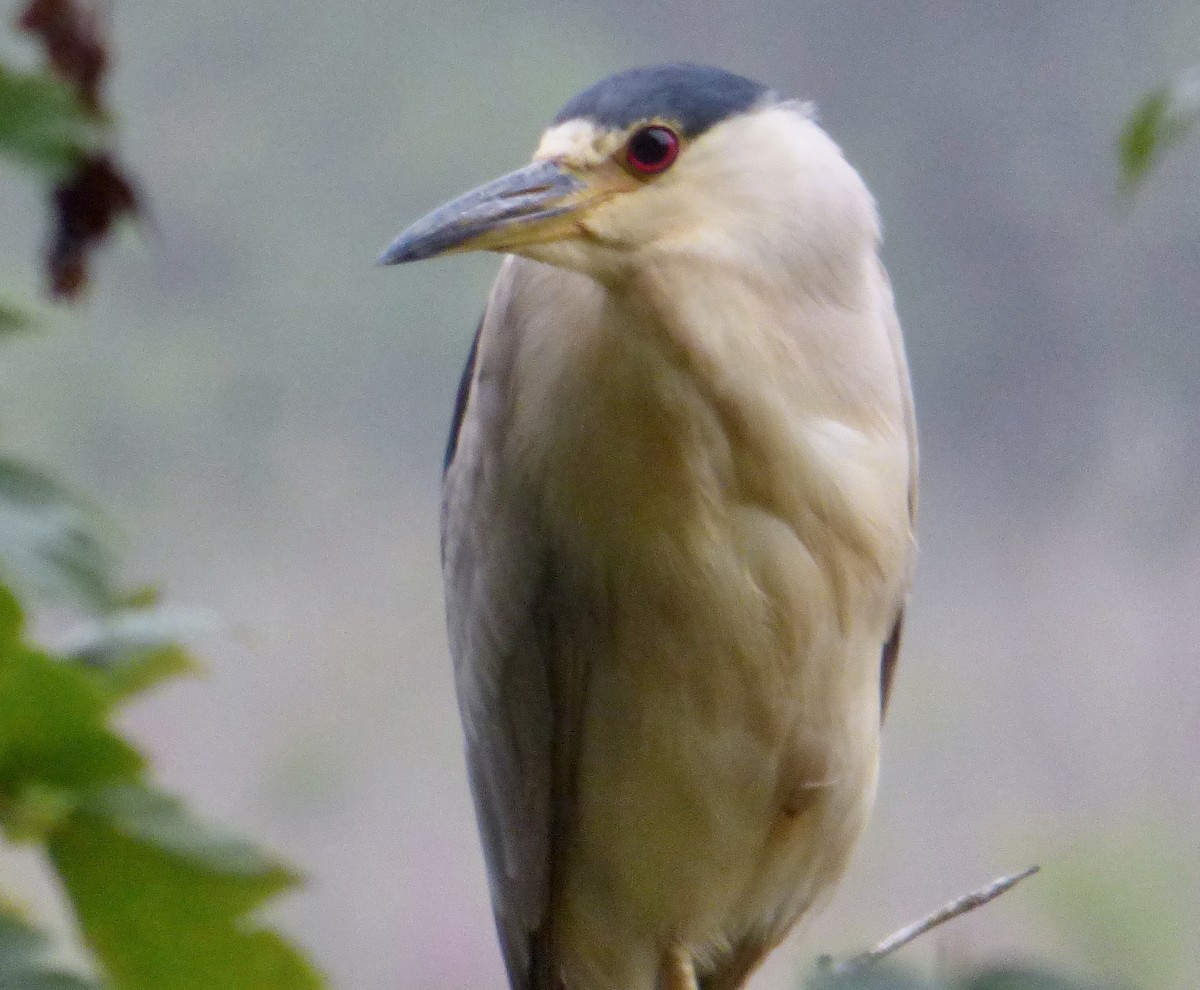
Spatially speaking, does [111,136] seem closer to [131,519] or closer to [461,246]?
[461,246]

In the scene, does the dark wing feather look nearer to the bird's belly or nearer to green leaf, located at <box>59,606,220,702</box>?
the bird's belly

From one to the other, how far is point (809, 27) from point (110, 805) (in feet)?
5.98

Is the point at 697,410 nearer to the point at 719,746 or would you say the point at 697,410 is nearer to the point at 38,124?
the point at 719,746

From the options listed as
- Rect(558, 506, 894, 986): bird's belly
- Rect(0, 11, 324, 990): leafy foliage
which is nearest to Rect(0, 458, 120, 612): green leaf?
Rect(0, 11, 324, 990): leafy foliage

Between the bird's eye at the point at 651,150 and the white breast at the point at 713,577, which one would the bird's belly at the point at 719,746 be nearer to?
the white breast at the point at 713,577

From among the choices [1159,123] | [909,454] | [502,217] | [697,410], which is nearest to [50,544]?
[1159,123]

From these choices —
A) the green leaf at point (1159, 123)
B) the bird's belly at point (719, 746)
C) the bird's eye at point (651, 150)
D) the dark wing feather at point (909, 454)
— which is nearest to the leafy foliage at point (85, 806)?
the green leaf at point (1159, 123)

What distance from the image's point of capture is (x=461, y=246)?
2.87 ft

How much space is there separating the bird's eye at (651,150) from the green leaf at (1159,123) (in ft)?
1.41

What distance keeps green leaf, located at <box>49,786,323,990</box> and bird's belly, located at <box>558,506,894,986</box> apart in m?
0.72

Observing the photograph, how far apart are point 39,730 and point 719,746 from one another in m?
0.88

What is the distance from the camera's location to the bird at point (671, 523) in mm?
962

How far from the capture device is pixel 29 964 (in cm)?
33

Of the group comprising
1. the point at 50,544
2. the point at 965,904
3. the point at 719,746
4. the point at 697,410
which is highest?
the point at 50,544
